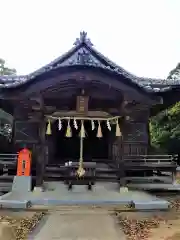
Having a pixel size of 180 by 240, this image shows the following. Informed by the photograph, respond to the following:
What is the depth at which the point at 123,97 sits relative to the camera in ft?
35.8

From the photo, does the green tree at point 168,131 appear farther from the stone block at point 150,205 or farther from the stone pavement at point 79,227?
the stone pavement at point 79,227

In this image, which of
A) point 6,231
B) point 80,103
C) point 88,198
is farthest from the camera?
point 80,103

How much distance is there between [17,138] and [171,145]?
40.3 feet

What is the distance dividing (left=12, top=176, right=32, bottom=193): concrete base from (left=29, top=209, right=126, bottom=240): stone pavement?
7.89ft

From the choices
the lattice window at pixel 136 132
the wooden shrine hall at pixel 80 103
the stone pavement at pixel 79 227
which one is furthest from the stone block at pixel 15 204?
the lattice window at pixel 136 132

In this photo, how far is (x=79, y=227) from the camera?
6898 mm

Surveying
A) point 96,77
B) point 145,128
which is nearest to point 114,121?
point 96,77

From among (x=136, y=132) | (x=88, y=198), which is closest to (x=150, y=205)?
(x=88, y=198)

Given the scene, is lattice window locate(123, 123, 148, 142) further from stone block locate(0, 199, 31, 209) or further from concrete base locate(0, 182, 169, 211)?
stone block locate(0, 199, 31, 209)

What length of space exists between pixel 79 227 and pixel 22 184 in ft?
14.3

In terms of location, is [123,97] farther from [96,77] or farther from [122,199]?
[122,199]

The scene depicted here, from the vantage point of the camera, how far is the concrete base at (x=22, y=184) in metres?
10.5

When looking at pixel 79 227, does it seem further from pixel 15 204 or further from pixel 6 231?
pixel 15 204

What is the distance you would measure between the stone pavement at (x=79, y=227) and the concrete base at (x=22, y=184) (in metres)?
2.41
